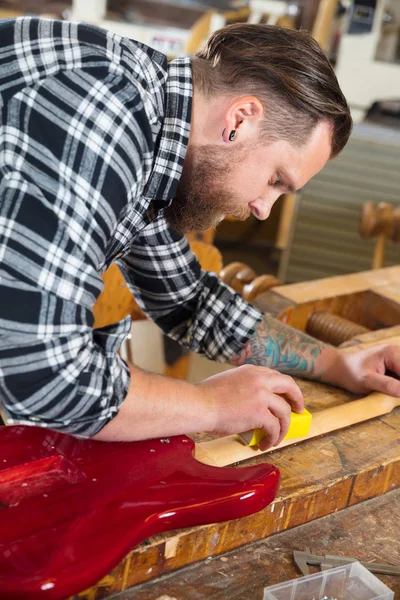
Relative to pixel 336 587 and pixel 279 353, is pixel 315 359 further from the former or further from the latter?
pixel 336 587

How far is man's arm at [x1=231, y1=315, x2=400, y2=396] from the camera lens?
162cm

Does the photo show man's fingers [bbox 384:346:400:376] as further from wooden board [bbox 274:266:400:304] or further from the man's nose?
the man's nose

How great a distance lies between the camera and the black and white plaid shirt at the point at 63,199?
3.19 ft

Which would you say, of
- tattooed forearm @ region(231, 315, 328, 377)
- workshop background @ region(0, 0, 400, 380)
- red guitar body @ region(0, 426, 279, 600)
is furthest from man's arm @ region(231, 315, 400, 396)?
workshop background @ region(0, 0, 400, 380)

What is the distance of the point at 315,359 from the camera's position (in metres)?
1.66

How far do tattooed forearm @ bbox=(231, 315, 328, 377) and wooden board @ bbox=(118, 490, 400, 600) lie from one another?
15.9 inches

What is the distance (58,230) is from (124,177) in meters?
0.14

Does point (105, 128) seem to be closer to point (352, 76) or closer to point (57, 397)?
point (57, 397)

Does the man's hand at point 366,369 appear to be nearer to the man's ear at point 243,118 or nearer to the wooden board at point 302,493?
the wooden board at point 302,493

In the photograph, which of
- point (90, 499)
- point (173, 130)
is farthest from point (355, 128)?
point (90, 499)

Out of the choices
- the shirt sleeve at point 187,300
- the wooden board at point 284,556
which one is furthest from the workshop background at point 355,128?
the wooden board at point 284,556

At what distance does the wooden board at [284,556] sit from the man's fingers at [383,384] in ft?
0.94

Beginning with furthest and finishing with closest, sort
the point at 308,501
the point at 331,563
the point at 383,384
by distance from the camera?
the point at 383,384, the point at 308,501, the point at 331,563

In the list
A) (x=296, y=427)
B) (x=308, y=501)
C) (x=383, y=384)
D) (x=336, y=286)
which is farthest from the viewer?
(x=336, y=286)
